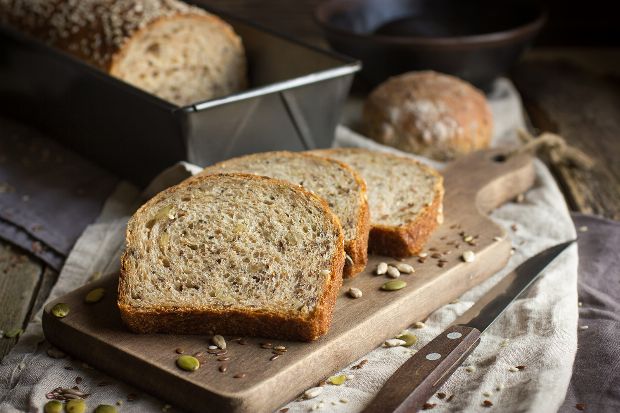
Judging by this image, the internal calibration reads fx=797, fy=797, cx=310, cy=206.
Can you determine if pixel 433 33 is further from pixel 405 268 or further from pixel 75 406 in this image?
pixel 75 406

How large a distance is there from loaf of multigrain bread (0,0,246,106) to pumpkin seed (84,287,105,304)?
1225mm

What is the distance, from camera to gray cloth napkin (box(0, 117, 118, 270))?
8.80 ft

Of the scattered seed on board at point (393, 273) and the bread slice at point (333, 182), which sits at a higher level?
the bread slice at point (333, 182)

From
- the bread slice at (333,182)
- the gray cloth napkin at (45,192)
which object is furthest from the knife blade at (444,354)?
the gray cloth napkin at (45,192)

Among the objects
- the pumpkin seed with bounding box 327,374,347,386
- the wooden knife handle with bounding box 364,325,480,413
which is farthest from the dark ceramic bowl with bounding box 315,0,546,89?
the pumpkin seed with bounding box 327,374,347,386

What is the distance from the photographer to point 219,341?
1926mm

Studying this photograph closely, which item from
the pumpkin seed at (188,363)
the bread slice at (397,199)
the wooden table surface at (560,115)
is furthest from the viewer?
the wooden table surface at (560,115)

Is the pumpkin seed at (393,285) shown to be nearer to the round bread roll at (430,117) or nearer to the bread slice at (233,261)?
the bread slice at (233,261)

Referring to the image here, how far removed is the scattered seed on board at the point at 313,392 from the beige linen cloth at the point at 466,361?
0.01 m

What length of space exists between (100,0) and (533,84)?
2.29 metres

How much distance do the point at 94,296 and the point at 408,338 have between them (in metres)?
0.84

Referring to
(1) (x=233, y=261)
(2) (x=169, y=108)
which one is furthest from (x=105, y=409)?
(2) (x=169, y=108)

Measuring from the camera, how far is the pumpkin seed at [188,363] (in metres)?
1.83

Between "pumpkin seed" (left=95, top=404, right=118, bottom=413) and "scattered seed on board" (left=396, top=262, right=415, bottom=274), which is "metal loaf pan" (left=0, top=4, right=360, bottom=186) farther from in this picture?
"pumpkin seed" (left=95, top=404, right=118, bottom=413)
